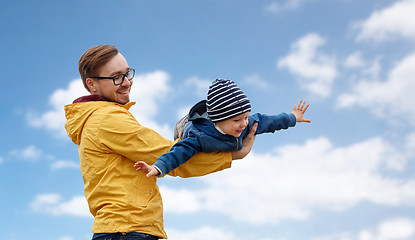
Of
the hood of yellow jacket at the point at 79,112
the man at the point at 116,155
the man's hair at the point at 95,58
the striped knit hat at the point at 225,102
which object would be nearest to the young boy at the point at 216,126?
the striped knit hat at the point at 225,102

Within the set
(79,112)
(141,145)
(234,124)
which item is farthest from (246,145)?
(79,112)

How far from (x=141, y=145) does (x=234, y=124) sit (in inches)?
32.0

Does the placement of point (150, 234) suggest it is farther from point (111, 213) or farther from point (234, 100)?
point (234, 100)

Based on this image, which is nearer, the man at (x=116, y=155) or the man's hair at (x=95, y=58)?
the man at (x=116, y=155)

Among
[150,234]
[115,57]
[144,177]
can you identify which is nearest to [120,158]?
[144,177]

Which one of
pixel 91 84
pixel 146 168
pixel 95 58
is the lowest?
pixel 146 168

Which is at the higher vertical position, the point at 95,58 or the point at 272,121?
the point at 95,58

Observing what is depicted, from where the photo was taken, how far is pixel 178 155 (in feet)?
12.7

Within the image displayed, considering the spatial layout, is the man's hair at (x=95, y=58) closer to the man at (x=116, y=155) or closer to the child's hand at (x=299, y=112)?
the man at (x=116, y=155)

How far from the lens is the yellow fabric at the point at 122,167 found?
12.6ft

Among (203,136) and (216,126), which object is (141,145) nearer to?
(203,136)

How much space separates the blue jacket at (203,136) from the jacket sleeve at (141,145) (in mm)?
97

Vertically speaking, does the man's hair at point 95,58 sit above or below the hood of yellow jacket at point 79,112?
above

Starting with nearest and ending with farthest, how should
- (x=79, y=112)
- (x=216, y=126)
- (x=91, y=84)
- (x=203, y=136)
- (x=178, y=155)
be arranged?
1. (x=178, y=155)
2. (x=203, y=136)
3. (x=216, y=126)
4. (x=79, y=112)
5. (x=91, y=84)
